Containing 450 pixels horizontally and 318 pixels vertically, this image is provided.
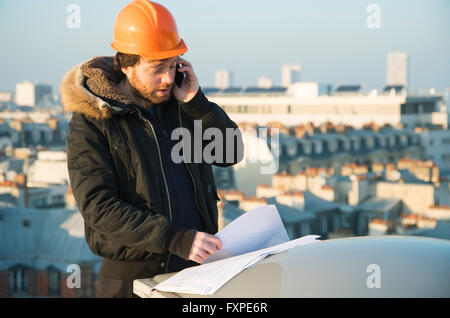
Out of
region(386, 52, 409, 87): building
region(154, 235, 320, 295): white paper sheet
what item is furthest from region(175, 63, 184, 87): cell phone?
region(386, 52, 409, 87): building

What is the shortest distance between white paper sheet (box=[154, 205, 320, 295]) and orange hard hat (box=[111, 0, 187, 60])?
74 centimetres

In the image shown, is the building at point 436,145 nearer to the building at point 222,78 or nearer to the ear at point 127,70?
the ear at point 127,70

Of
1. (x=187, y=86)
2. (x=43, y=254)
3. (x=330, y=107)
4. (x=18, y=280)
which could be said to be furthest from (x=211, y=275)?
(x=330, y=107)

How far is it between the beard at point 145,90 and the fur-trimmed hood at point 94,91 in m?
0.07

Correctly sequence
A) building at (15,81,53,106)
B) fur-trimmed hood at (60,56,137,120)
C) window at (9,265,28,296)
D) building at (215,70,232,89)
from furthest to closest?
building at (215,70,232,89) → building at (15,81,53,106) → window at (9,265,28,296) → fur-trimmed hood at (60,56,137,120)

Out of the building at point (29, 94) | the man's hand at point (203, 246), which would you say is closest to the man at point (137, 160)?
the man's hand at point (203, 246)

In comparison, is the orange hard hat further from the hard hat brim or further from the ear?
the ear

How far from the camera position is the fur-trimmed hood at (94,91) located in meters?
2.91

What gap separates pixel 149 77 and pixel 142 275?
0.81m

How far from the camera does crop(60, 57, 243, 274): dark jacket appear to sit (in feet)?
8.95

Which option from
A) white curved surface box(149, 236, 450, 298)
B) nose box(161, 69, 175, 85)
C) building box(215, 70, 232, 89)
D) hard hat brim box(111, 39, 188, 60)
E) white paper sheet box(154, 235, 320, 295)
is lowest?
building box(215, 70, 232, 89)
